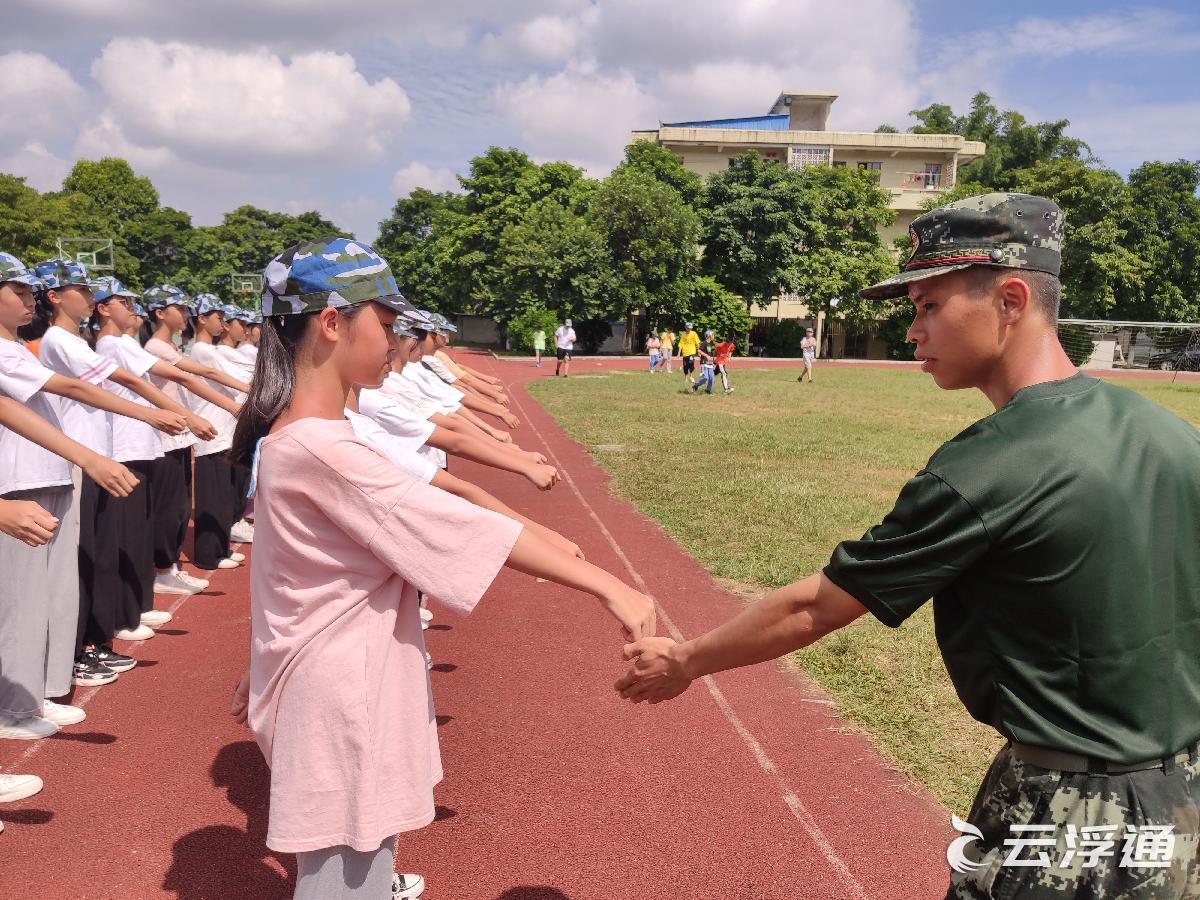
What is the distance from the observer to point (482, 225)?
1913 inches

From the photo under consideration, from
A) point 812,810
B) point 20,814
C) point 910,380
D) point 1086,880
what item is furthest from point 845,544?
point 910,380

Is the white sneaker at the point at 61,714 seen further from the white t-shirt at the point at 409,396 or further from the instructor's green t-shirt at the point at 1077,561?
the instructor's green t-shirt at the point at 1077,561

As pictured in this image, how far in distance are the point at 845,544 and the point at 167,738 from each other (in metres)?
4.02

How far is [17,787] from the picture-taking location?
3.94 m

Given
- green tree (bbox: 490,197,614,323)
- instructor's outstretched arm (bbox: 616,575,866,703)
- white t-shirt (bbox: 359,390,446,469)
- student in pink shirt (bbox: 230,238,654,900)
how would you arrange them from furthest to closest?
green tree (bbox: 490,197,614,323) → white t-shirt (bbox: 359,390,446,469) → student in pink shirt (bbox: 230,238,654,900) → instructor's outstretched arm (bbox: 616,575,866,703)

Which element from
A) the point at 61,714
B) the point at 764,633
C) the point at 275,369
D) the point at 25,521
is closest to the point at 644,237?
the point at 61,714

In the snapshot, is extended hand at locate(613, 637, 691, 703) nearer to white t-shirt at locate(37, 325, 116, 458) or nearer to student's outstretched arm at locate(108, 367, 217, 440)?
student's outstretched arm at locate(108, 367, 217, 440)

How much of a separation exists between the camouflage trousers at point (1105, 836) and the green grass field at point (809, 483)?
246 cm

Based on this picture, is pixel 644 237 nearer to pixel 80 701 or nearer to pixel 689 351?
pixel 689 351

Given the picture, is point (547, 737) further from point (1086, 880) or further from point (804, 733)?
point (1086, 880)

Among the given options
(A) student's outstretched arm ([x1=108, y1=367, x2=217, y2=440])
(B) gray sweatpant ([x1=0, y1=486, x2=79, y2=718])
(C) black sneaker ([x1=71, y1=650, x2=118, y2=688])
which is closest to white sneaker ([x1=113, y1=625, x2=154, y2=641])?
(C) black sneaker ([x1=71, y1=650, x2=118, y2=688])

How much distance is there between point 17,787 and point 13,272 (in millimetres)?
2337

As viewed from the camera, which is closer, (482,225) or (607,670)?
(607,670)

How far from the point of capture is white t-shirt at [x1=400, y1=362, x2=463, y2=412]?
19.6ft
